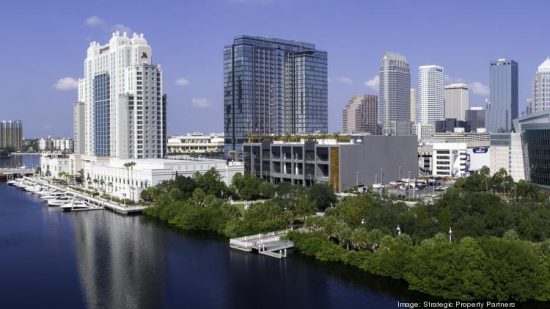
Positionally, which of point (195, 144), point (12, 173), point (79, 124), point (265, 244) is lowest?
point (265, 244)

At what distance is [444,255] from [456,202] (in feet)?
18.1

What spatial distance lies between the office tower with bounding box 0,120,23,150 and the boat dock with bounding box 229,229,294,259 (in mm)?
115985

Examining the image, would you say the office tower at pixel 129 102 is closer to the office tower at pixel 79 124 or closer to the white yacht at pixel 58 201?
the office tower at pixel 79 124

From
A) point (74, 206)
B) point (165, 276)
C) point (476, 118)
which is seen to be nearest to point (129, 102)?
point (74, 206)

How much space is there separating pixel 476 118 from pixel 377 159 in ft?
303

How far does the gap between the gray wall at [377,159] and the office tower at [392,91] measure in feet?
231

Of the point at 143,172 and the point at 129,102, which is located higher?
the point at 129,102

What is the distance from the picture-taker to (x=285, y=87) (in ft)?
178

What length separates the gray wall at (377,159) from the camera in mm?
35375

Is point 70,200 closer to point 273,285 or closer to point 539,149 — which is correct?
point 273,285

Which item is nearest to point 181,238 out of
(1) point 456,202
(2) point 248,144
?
(1) point 456,202

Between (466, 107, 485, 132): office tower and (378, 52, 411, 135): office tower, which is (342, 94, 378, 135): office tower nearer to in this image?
(378, 52, 411, 135): office tower

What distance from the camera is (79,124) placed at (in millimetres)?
55781

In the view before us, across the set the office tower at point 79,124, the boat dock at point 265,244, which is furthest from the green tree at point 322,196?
the office tower at point 79,124
